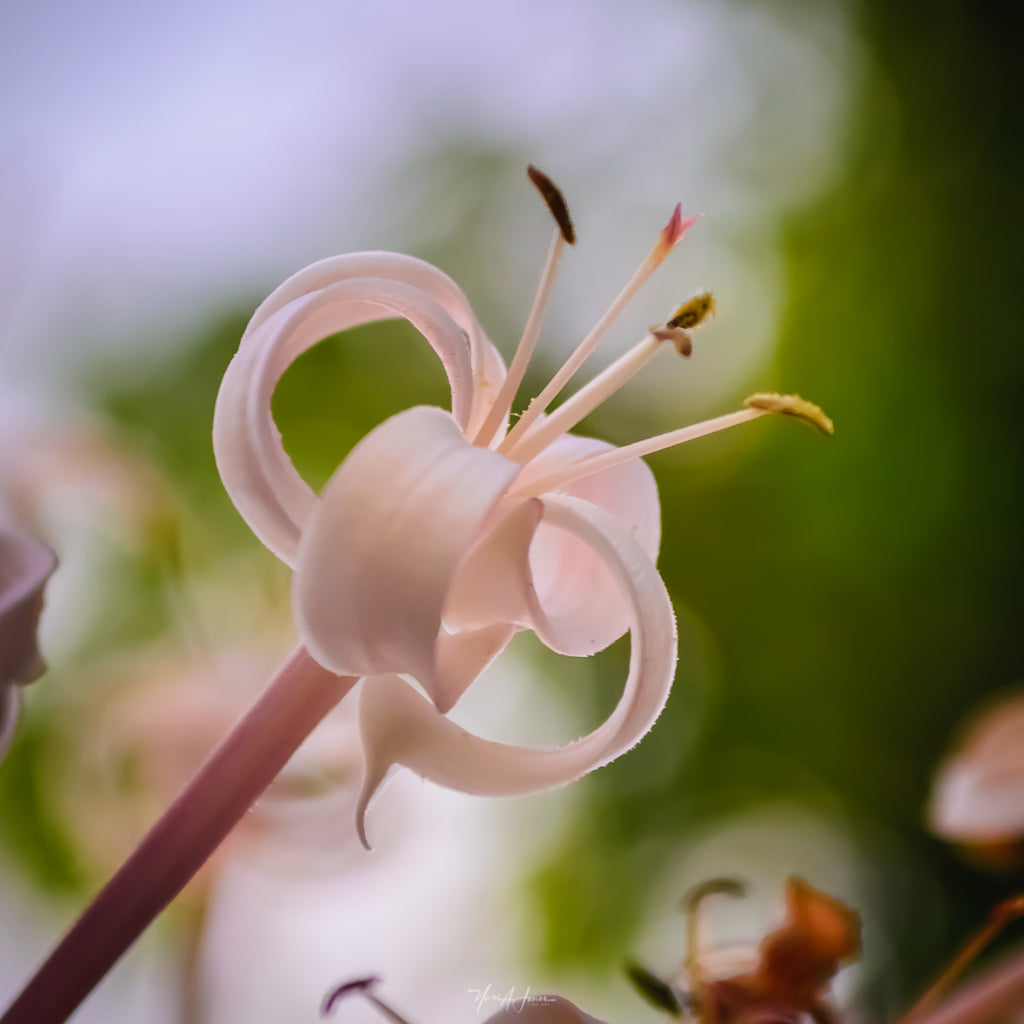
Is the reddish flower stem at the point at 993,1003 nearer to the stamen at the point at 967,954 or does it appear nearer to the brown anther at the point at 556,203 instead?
the stamen at the point at 967,954

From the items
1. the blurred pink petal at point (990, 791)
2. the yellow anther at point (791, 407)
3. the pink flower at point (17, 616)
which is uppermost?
the yellow anther at point (791, 407)

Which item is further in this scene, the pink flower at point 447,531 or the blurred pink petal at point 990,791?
the blurred pink petal at point 990,791

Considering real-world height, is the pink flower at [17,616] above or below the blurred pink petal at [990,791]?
below

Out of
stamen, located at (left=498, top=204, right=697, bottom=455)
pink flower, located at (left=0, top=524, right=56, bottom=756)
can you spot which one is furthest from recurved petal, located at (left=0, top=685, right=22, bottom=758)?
stamen, located at (left=498, top=204, right=697, bottom=455)

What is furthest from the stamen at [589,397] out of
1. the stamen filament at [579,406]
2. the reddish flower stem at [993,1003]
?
the reddish flower stem at [993,1003]

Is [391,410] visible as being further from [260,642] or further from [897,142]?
[897,142]

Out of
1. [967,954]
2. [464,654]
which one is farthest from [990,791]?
[464,654]

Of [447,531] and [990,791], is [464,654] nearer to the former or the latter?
[447,531]
